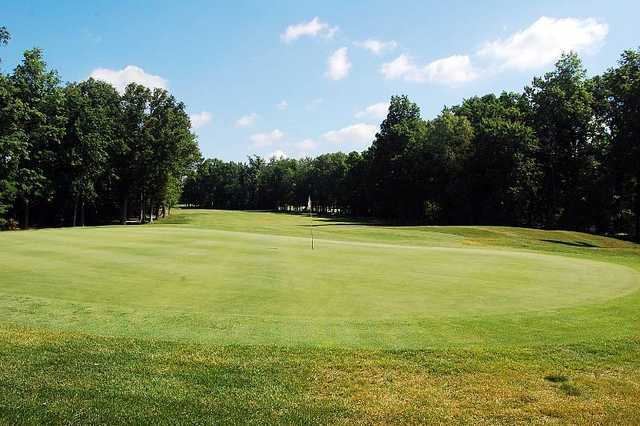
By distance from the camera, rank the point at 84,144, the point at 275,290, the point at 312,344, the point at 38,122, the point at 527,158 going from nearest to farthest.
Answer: the point at 312,344 → the point at 275,290 → the point at 38,122 → the point at 84,144 → the point at 527,158

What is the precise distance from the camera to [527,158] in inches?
2512

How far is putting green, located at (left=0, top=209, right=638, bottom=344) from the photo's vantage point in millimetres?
9578

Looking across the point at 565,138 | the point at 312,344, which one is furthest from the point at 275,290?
the point at 565,138

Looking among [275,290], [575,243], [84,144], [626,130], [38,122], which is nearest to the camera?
[275,290]

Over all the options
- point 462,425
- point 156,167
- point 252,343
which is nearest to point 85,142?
point 156,167

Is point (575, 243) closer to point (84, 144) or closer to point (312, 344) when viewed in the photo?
point (312, 344)

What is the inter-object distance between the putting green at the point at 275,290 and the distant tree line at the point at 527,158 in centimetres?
4327

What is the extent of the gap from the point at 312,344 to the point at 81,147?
58672 millimetres

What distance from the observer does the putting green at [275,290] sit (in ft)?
31.4

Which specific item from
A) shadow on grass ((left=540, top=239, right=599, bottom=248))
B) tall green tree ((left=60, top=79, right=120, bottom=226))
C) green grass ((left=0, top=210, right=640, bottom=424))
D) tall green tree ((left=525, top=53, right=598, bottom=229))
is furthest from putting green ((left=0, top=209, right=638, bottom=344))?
tall green tree ((left=525, top=53, right=598, bottom=229))

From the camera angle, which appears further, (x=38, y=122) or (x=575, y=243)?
(x=38, y=122)

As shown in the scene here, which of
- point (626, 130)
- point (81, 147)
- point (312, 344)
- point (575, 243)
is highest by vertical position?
point (626, 130)

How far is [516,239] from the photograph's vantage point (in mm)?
37188

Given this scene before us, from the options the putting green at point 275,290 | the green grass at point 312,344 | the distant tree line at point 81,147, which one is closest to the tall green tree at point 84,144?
the distant tree line at point 81,147
